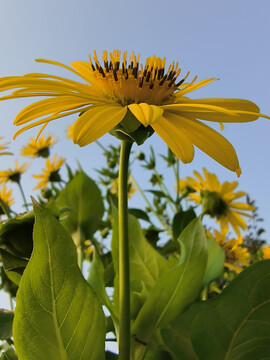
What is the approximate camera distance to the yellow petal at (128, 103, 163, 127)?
35 cm

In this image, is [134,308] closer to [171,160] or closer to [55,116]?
[55,116]

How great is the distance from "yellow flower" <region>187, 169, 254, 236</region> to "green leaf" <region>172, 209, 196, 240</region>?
259 mm

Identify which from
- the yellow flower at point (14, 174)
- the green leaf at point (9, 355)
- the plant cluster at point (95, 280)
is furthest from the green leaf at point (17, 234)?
the yellow flower at point (14, 174)

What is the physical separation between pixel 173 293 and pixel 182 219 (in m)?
0.34

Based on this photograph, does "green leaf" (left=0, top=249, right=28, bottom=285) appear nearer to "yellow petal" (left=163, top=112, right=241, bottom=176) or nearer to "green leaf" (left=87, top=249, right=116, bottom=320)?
"green leaf" (left=87, top=249, right=116, bottom=320)

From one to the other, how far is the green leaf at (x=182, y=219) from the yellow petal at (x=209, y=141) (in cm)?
34

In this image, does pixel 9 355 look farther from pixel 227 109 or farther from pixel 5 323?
pixel 227 109

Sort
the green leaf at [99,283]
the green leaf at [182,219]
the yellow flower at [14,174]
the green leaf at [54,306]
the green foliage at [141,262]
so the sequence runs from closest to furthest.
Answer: the green leaf at [54,306] < the green leaf at [99,283] < the green foliage at [141,262] < the green leaf at [182,219] < the yellow flower at [14,174]

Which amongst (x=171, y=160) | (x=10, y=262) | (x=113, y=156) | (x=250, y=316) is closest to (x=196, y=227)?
(x=250, y=316)

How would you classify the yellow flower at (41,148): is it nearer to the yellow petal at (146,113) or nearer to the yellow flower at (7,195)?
the yellow flower at (7,195)

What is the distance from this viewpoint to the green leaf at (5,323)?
464 mm

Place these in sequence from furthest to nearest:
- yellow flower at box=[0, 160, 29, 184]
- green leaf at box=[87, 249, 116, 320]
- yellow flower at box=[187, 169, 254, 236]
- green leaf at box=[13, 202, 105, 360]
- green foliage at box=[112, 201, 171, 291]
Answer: yellow flower at box=[0, 160, 29, 184] < yellow flower at box=[187, 169, 254, 236] < green foliage at box=[112, 201, 171, 291] < green leaf at box=[87, 249, 116, 320] < green leaf at box=[13, 202, 105, 360]

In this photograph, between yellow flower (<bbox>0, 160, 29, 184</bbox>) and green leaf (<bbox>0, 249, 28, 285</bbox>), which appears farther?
yellow flower (<bbox>0, 160, 29, 184</bbox>)

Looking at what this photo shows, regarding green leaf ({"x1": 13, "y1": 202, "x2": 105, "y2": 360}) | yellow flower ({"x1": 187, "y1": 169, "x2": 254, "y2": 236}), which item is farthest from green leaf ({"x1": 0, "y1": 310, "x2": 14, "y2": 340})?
yellow flower ({"x1": 187, "y1": 169, "x2": 254, "y2": 236})
